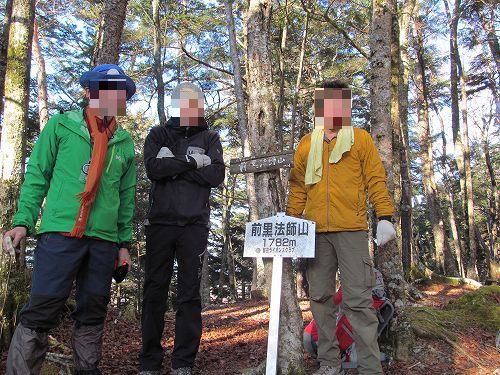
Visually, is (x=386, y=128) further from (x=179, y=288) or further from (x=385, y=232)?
(x=179, y=288)

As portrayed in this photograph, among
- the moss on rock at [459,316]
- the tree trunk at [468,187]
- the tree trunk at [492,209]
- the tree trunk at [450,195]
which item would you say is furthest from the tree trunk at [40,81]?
the tree trunk at [450,195]

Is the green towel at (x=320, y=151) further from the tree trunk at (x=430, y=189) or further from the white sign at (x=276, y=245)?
the tree trunk at (x=430, y=189)

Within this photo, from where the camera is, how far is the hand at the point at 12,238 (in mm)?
2506

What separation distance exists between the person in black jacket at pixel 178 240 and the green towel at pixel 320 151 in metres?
0.75

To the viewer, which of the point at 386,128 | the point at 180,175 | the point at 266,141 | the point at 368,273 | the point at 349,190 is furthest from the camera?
the point at 386,128

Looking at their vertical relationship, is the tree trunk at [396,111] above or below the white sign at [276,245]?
above

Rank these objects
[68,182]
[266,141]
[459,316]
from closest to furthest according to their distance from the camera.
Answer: [68,182] → [266,141] → [459,316]

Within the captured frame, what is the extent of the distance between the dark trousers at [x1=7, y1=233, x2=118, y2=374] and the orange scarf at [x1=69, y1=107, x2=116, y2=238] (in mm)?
121

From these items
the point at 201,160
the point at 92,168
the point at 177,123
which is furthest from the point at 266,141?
the point at 92,168

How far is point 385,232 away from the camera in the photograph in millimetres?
3146

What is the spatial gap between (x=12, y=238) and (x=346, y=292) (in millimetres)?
2384

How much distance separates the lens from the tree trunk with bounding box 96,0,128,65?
4.87 m

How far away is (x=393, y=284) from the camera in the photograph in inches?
166

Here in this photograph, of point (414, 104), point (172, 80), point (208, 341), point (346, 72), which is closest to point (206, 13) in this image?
point (172, 80)
